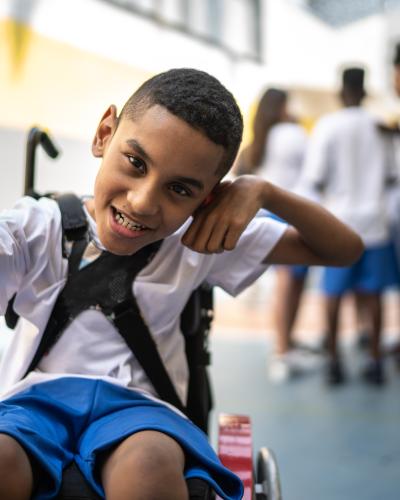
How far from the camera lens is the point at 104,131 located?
88 cm

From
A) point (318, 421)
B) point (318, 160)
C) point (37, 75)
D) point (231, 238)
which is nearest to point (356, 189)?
point (318, 160)

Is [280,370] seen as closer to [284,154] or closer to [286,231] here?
[284,154]

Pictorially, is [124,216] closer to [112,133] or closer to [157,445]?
[112,133]

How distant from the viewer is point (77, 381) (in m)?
0.85

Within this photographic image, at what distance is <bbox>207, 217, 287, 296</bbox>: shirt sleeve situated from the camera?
1.00 m

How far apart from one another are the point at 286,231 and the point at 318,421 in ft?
4.18

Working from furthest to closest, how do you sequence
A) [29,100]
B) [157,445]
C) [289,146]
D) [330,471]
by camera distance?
[289,146]
[29,100]
[330,471]
[157,445]

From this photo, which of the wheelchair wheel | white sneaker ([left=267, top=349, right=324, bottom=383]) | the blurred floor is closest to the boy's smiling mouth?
the wheelchair wheel

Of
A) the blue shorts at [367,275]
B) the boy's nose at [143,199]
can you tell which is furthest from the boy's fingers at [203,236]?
the blue shorts at [367,275]

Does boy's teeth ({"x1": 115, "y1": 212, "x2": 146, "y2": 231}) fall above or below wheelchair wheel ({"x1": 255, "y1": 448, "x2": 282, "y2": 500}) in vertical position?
above

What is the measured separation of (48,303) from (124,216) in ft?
0.60

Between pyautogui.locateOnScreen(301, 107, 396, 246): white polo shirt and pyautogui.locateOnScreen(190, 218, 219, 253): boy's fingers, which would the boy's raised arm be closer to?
pyautogui.locateOnScreen(190, 218, 219, 253): boy's fingers

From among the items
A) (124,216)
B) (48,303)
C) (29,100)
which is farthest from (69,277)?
(29,100)

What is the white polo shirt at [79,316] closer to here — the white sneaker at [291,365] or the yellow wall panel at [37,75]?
the yellow wall panel at [37,75]
